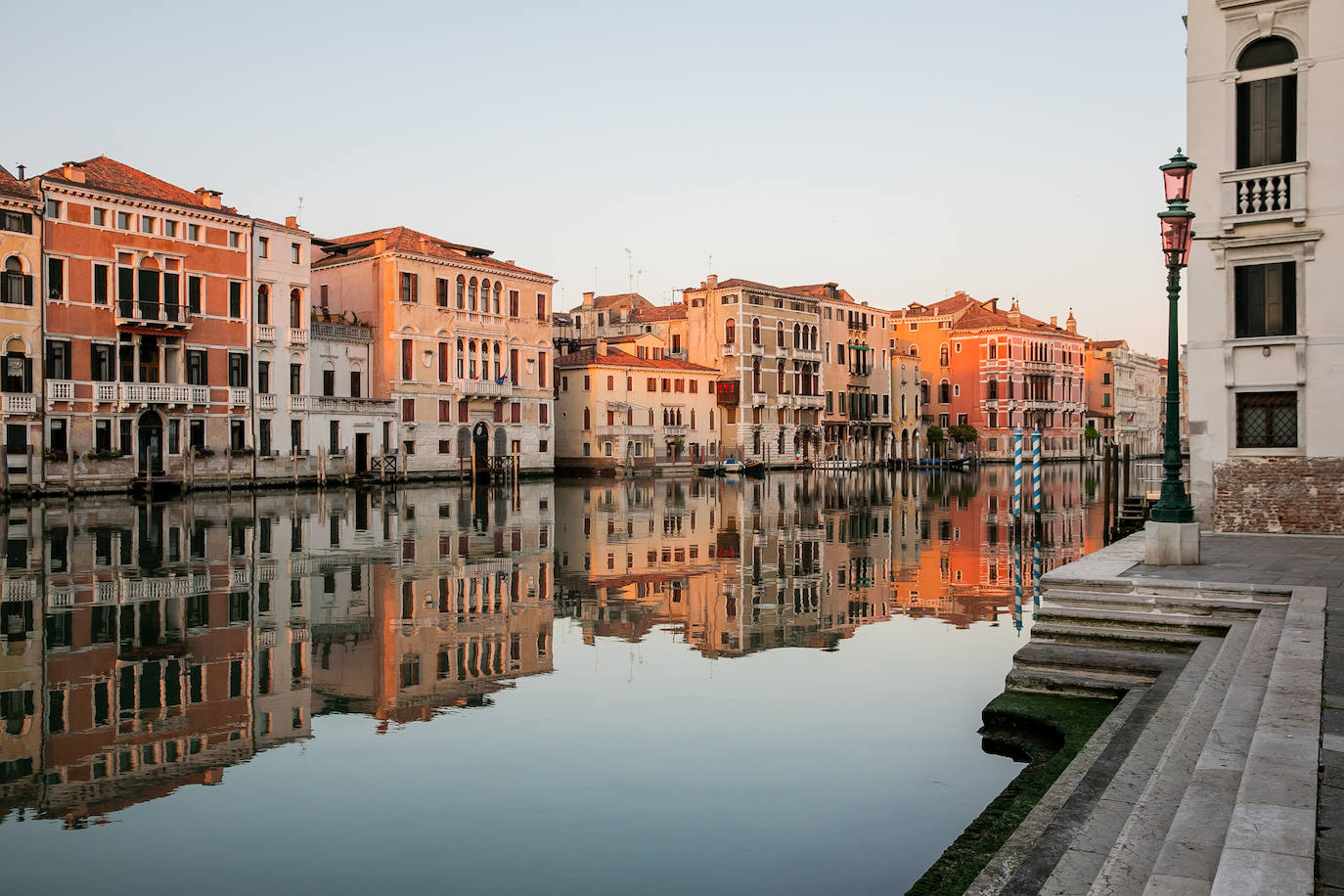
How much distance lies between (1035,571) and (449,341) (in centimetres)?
3641

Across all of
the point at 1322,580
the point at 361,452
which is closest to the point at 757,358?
the point at 361,452

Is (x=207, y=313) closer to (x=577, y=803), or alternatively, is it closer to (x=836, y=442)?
(x=577, y=803)

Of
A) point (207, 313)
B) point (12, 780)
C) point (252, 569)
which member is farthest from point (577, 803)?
point (207, 313)

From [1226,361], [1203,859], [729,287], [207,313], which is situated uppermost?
[729,287]

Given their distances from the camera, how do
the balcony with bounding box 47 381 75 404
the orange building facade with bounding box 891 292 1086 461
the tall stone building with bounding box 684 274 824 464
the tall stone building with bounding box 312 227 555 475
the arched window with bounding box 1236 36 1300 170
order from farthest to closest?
the orange building facade with bounding box 891 292 1086 461 < the tall stone building with bounding box 684 274 824 464 < the tall stone building with bounding box 312 227 555 475 < the balcony with bounding box 47 381 75 404 < the arched window with bounding box 1236 36 1300 170

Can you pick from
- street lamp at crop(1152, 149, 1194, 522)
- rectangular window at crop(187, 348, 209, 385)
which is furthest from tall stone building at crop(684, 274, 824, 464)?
street lamp at crop(1152, 149, 1194, 522)

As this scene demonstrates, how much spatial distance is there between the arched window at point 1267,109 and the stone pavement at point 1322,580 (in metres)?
5.41

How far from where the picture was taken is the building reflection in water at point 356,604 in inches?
314

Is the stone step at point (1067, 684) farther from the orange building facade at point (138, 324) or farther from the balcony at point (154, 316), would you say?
the balcony at point (154, 316)

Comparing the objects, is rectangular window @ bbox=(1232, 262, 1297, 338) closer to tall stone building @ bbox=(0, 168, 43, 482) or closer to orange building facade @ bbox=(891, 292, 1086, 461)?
tall stone building @ bbox=(0, 168, 43, 482)

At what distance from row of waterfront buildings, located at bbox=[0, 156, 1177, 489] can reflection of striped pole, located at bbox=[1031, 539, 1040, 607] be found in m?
28.3

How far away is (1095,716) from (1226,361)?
386 inches

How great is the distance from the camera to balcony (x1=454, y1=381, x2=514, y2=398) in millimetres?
49969

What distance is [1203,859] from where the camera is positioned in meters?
3.82
